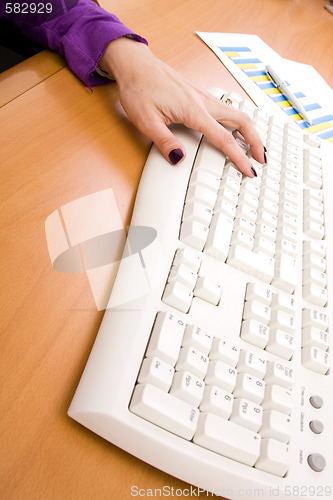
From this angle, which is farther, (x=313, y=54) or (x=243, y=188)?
(x=313, y=54)

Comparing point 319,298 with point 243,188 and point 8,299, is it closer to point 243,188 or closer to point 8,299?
point 243,188

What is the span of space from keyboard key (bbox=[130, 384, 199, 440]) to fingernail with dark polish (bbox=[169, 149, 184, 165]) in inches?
11.4

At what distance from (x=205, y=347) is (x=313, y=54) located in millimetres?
958

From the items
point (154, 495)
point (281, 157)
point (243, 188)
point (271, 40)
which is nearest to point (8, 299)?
point (154, 495)

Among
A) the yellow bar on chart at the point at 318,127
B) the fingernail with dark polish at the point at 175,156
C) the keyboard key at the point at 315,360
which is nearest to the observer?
the keyboard key at the point at 315,360

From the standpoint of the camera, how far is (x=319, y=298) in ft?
1.51

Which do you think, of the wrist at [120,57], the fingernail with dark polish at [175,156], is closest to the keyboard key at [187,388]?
the fingernail with dark polish at [175,156]

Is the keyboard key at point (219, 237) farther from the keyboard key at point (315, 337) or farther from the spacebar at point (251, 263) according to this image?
the keyboard key at point (315, 337)

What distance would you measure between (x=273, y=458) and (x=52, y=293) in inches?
9.2

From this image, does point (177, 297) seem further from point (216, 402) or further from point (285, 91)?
point (285, 91)

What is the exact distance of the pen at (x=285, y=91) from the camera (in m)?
0.81

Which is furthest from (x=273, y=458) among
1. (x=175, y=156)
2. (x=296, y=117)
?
(x=296, y=117)

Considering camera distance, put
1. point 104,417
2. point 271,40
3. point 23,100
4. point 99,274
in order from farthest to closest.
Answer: point 271,40
point 23,100
point 99,274
point 104,417

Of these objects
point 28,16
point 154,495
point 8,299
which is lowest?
point 154,495
